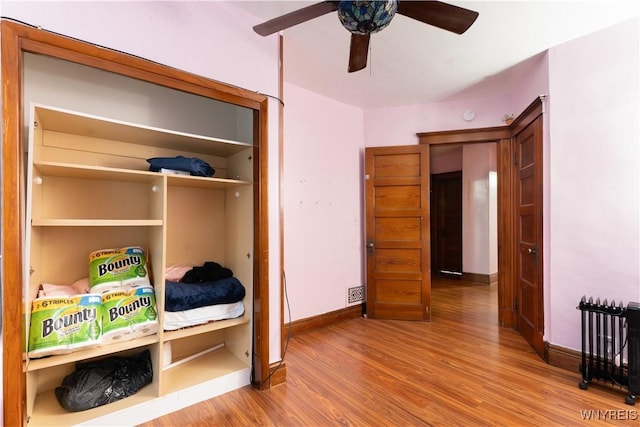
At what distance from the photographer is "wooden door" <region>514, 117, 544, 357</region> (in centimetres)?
253

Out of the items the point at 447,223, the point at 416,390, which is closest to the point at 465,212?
the point at 447,223

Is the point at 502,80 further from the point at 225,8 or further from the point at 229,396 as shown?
the point at 229,396

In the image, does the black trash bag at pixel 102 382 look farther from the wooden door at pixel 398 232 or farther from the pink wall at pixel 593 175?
the pink wall at pixel 593 175

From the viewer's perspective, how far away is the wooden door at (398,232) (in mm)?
3400

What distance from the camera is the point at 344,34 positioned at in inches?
85.9

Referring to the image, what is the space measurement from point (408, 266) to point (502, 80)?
214 centimetres

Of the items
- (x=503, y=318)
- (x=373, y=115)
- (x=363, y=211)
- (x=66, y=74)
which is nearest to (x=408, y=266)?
(x=363, y=211)

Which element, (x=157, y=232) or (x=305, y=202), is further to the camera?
(x=305, y=202)

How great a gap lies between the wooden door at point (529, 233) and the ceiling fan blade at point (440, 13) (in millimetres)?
1603

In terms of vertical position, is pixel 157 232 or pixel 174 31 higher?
pixel 174 31

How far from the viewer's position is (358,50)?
1684 mm

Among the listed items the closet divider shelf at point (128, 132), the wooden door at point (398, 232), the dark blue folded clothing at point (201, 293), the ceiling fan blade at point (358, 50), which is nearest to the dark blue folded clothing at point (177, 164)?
the closet divider shelf at point (128, 132)

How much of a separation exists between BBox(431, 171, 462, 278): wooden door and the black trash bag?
5594 mm

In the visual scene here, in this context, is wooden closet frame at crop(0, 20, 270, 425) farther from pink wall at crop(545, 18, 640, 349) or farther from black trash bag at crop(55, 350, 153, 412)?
pink wall at crop(545, 18, 640, 349)
